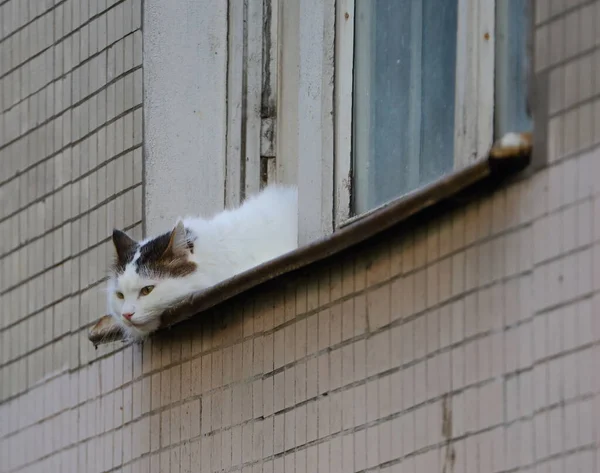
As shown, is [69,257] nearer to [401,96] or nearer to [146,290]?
[146,290]

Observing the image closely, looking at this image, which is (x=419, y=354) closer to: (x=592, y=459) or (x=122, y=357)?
(x=592, y=459)

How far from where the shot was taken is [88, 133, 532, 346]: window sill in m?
4.62

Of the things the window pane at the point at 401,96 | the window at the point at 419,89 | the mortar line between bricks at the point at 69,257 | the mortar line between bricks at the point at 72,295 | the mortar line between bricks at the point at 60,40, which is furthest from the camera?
the mortar line between bricks at the point at 60,40

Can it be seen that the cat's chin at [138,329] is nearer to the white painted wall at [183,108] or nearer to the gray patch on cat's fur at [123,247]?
the gray patch on cat's fur at [123,247]

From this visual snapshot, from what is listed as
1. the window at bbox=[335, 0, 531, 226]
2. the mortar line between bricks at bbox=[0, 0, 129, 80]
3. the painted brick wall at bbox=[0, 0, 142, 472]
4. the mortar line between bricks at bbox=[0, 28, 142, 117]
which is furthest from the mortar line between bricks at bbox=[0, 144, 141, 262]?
the window at bbox=[335, 0, 531, 226]

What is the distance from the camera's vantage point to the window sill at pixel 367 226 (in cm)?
462

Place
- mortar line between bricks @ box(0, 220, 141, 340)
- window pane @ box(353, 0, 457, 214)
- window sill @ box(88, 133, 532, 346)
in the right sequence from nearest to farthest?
1. window sill @ box(88, 133, 532, 346)
2. window pane @ box(353, 0, 457, 214)
3. mortar line between bricks @ box(0, 220, 141, 340)

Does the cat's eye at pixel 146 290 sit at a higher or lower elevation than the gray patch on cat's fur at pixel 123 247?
lower

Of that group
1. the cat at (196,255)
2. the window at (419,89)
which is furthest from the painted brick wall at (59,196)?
the window at (419,89)

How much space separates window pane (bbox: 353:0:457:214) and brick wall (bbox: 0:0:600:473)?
0.35 meters

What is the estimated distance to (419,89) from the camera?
548 centimetres

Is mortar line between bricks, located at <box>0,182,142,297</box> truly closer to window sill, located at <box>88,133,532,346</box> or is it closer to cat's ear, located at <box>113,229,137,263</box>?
cat's ear, located at <box>113,229,137,263</box>

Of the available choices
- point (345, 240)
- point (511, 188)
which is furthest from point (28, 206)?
point (511, 188)

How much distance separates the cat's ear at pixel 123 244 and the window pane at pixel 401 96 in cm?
124
